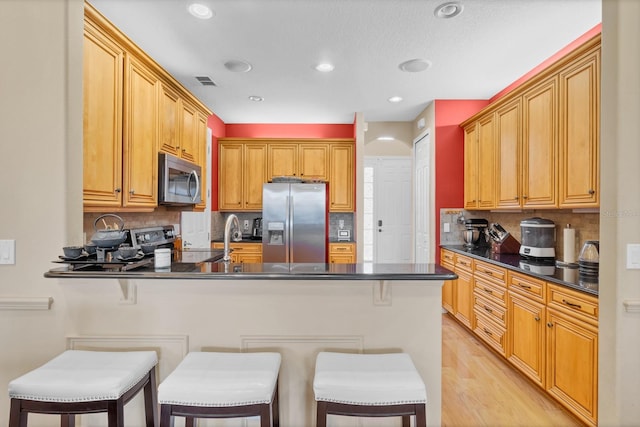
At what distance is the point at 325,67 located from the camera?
3223mm

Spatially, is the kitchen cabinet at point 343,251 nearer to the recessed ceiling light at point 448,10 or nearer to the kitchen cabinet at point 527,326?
the kitchen cabinet at point 527,326

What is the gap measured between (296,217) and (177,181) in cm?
181

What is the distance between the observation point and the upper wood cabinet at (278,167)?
4.99 m

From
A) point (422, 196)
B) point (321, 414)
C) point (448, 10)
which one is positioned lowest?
point (321, 414)

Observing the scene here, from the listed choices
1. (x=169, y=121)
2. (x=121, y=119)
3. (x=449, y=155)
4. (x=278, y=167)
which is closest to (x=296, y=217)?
(x=278, y=167)

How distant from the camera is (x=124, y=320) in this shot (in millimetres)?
1637

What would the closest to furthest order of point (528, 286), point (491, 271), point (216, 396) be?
point (216, 396) → point (528, 286) → point (491, 271)

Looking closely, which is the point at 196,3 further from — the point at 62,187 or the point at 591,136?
the point at 591,136

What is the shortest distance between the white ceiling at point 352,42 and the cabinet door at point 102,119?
513 mm

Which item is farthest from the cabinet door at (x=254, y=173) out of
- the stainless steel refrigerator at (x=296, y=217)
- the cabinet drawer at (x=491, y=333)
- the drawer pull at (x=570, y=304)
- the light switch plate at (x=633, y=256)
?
the light switch plate at (x=633, y=256)

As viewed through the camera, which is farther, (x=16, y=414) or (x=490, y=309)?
(x=490, y=309)

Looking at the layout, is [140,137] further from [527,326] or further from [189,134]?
[527,326]

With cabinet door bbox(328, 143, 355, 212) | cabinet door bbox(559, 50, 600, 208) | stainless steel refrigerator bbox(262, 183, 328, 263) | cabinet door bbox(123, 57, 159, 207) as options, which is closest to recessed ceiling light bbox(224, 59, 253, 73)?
cabinet door bbox(123, 57, 159, 207)

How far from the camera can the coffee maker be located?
13.0 feet
